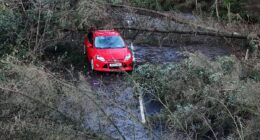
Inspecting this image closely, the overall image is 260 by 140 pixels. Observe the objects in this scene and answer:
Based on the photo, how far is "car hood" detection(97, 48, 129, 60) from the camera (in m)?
17.7

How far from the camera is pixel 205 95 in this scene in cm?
1323

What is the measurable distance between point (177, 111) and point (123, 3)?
35.9 feet

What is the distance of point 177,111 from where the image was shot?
1334 cm

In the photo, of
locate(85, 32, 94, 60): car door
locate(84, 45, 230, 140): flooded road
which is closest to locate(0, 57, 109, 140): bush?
locate(84, 45, 230, 140): flooded road

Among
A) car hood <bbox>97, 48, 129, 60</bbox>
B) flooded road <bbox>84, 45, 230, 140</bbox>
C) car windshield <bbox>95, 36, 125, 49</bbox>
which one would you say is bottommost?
flooded road <bbox>84, 45, 230, 140</bbox>

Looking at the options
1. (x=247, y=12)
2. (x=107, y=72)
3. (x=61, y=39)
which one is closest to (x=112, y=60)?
(x=107, y=72)

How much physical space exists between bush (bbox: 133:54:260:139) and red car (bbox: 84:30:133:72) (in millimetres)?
1353

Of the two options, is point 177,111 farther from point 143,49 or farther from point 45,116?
point 143,49

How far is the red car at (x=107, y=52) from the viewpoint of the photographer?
1761 cm

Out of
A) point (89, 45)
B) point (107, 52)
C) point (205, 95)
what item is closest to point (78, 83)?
point (205, 95)

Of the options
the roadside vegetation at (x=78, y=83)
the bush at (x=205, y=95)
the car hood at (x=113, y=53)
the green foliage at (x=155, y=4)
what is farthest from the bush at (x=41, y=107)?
the green foliage at (x=155, y=4)

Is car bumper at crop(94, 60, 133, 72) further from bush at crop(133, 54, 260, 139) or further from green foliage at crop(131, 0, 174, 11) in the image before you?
green foliage at crop(131, 0, 174, 11)

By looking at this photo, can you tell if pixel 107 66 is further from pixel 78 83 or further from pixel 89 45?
pixel 78 83

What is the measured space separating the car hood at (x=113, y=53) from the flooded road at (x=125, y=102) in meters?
0.66
